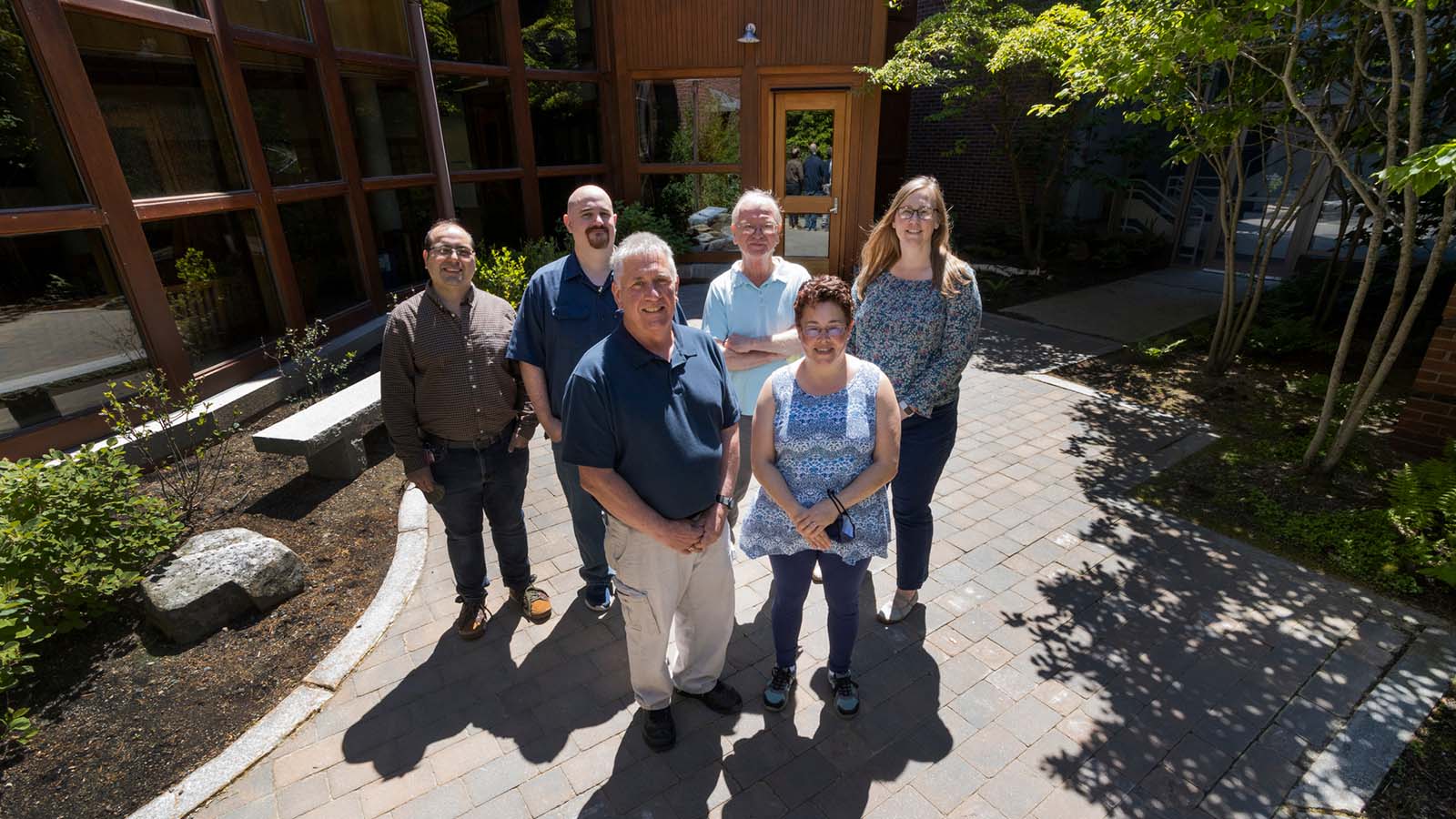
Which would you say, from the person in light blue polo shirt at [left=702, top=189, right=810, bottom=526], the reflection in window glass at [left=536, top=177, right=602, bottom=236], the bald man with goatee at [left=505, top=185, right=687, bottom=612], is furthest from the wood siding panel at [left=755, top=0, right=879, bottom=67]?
the bald man with goatee at [left=505, top=185, right=687, bottom=612]

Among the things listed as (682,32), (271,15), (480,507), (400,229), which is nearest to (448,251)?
(480,507)

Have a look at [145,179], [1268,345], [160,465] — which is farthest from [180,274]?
[1268,345]

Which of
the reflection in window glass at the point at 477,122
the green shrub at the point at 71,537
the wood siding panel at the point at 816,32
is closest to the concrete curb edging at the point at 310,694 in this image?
the green shrub at the point at 71,537

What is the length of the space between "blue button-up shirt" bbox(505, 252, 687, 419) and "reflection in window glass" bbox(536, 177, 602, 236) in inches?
290

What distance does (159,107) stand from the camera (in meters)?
5.38

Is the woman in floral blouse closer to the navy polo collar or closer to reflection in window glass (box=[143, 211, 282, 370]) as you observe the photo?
the navy polo collar

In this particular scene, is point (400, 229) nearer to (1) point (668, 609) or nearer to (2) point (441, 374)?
(2) point (441, 374)

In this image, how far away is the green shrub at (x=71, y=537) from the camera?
10.1 ft

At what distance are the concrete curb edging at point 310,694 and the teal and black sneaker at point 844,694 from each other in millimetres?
2306

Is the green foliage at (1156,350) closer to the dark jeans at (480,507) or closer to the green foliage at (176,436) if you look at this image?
the dark jeans at (480,507)

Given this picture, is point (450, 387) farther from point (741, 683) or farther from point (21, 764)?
point (21, 764)

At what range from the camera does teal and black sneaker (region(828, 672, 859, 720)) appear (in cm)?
298

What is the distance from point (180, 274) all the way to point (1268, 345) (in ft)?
34.0

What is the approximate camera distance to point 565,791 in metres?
2.70
